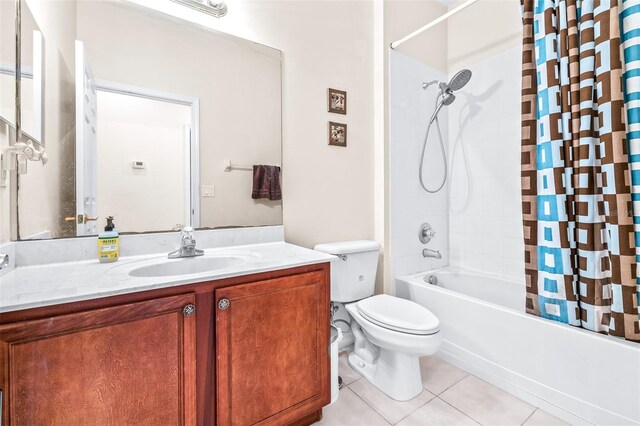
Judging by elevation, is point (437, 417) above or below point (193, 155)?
below

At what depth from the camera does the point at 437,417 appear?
135cm

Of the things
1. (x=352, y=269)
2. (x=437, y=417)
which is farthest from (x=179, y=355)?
(x=437, y=417)

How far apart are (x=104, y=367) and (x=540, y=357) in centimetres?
180

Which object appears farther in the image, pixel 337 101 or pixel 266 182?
pixel 337 101

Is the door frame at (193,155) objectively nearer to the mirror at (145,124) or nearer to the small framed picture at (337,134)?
the mirror at (145,124)

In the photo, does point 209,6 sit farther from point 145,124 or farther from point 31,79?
point 31,79

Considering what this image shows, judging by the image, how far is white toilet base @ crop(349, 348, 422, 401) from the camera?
1.49 meters

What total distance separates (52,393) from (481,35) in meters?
3.02

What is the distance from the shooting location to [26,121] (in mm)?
1055

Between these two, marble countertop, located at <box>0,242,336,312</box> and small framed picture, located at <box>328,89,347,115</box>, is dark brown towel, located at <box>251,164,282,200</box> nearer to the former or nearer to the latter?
marble countertop, located at <box>0,242,336,312</box>

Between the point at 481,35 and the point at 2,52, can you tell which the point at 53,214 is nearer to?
the point at 2,52

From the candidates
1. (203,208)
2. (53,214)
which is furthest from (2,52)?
(203,208)

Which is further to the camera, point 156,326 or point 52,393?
point 156,326

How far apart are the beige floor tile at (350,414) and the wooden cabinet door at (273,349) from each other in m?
0.17
